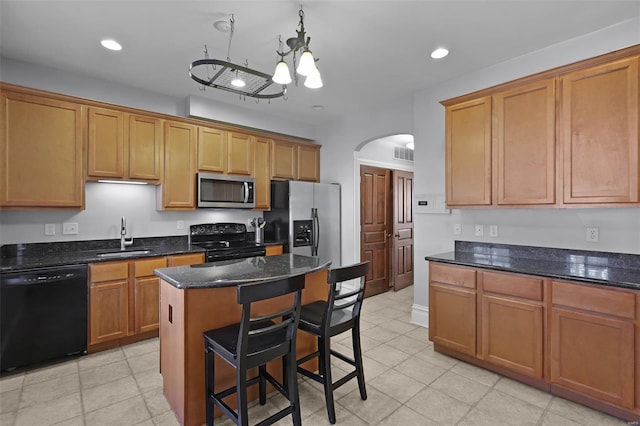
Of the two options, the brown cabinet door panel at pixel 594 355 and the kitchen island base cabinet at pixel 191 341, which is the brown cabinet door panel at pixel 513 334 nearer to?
the brown cabinet door panel at pixel 594 355

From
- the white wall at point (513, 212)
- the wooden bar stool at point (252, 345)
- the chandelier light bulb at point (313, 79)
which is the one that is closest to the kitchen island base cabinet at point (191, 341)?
→ the wooden bar stool at point (252, 345)

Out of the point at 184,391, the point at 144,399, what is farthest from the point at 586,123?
the point at 144,399

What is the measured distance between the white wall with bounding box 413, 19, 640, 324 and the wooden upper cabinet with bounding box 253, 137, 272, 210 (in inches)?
85.3

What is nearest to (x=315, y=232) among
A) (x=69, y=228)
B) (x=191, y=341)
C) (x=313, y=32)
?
(x=313, y=32)

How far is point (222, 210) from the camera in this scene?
15.1 feet

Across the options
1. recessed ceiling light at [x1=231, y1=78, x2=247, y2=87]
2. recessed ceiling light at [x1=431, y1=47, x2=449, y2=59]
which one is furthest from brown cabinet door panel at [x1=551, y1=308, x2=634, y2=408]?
recessed ceiling light at [x1=231, y1=78, x2=247, y2=87]

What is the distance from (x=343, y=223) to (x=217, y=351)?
3.44 metres

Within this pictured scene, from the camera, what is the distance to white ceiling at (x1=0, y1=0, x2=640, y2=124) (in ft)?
7.61

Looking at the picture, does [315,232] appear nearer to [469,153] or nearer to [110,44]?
[469,153]

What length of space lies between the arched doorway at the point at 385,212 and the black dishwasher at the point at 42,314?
358 cm

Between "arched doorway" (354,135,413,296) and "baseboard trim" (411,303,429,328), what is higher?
"arched doorway" (354,135,413,296)

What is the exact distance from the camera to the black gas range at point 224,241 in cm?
384

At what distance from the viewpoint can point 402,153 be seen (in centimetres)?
603

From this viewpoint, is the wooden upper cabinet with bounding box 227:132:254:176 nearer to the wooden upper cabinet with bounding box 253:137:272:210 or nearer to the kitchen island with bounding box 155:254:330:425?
the wooden upper cabinet with bounding box 253:137:272:210
